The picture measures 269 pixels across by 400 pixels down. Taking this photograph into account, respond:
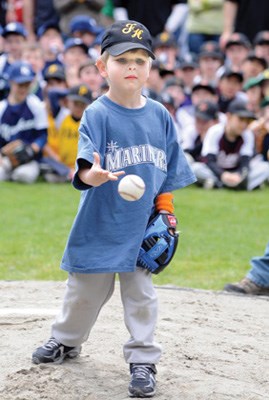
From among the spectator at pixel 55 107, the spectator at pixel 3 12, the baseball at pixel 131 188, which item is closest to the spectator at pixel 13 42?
the spectator at pixel 55 107

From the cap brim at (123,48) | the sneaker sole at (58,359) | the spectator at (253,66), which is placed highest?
the spectator at (253,66)

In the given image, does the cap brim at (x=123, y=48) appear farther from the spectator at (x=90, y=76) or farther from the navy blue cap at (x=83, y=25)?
the navy blue cap at (x=83, y=25)

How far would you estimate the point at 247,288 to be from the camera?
20.8ft

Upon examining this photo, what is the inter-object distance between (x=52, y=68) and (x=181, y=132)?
2.01m

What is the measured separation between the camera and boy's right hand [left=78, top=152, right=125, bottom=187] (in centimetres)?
377

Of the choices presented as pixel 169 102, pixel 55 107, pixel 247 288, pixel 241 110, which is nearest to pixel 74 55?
pixel 55 107

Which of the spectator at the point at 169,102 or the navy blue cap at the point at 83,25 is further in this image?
the navy blue cap at the point at 83,25

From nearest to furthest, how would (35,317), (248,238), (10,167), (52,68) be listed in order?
(35,317) → (248,238) → (10,167) → (52,68)

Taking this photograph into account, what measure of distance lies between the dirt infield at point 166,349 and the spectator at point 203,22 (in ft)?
29.2

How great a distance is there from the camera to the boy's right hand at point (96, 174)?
3771mm

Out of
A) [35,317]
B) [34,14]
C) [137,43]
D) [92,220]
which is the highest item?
[34,14]

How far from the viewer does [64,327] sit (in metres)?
4.32

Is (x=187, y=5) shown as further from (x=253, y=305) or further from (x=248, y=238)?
(x=253, y=305)

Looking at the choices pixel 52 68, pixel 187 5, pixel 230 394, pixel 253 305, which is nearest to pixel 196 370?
pixel 230 394
